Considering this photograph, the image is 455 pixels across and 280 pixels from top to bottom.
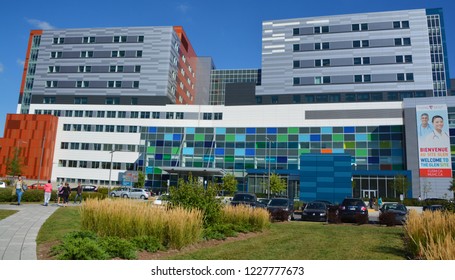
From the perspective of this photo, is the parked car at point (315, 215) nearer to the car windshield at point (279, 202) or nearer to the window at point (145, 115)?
the car windshield at point (279, 202)

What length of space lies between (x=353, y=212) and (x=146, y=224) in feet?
51.5

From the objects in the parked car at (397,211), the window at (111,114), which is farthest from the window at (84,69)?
the parked car at (397,211)

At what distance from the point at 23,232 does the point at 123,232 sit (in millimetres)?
3576

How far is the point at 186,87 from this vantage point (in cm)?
8512

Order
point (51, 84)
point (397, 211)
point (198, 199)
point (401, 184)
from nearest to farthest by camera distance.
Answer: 1. point (198, 199)
2. point (397, 211)
3. point (401, 184)
4. point (51, 84)

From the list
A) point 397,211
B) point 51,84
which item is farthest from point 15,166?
point 397,211

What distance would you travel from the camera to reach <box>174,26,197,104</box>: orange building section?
7888 centimetres

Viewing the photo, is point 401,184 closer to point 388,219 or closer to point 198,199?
point 388,219

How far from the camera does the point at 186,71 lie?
84.7m

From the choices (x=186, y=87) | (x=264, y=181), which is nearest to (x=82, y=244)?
(x=264, y=181)

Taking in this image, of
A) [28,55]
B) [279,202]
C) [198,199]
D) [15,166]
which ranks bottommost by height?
[279,202]

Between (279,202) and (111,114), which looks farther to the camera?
(111,114)

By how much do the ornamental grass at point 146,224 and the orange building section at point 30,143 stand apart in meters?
63.7

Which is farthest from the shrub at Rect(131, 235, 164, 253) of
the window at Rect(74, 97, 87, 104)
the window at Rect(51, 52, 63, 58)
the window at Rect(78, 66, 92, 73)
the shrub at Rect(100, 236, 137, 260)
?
the window at Rect(51, 52, 63, 58)
